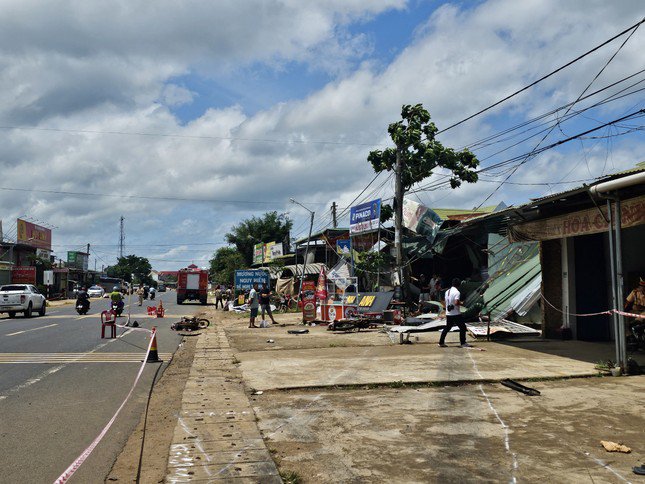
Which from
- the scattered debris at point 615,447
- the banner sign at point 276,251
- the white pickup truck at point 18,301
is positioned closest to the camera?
the scattered debris at point 615,447

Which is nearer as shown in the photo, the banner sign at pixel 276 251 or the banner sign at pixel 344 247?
the banner sign at pixel 344 247

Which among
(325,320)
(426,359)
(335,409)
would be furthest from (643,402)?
(325,320)

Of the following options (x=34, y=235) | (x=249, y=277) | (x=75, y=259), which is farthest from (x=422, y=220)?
(x=75, y=259)

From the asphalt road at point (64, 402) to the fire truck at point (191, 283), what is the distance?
110 ft

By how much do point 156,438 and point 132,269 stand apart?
148394 mm

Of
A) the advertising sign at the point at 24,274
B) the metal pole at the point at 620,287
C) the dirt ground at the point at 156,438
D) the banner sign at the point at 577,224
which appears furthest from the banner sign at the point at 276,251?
the metal pole at the point at 620,287

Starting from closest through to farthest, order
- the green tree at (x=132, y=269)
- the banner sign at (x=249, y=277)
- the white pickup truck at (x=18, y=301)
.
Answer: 1. the white pickup truck at (x=18, y=301)
2. the banner sign at (x=249, y=277)
3. the green tree at (x=132, y=269)

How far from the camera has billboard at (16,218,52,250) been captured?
6519cm

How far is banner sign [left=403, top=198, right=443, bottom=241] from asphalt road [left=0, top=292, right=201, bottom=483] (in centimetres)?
1244

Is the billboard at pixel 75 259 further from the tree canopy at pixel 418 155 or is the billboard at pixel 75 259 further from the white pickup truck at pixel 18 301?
the tree canopy at pixel 418 155

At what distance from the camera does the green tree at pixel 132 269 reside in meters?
142

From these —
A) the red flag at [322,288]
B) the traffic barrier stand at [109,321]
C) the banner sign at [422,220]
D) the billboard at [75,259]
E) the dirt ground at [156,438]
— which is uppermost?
the billboard at [75,259]

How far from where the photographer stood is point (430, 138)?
25.0 m

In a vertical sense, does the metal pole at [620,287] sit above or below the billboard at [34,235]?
below
